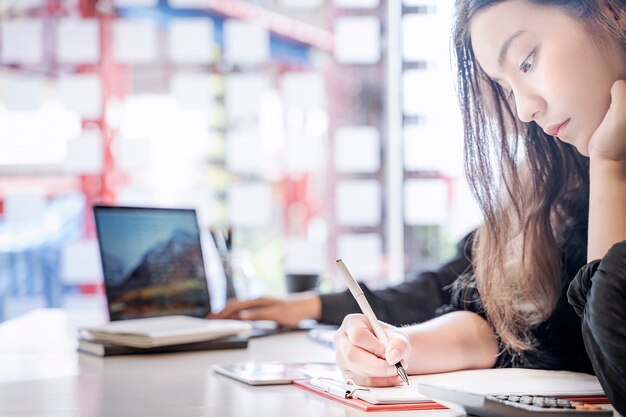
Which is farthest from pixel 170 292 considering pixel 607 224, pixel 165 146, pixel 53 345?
pixel 165 146

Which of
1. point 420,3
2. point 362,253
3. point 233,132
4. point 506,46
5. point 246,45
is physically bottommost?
point 362,253

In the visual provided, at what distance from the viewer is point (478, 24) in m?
1.27

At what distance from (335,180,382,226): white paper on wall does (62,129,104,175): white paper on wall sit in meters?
1.16

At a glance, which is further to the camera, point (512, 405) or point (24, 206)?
point (24, 206)

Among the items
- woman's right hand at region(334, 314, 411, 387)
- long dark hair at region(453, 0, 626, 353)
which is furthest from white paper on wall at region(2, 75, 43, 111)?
woman's right hand at region(334, 314, 411, 387)

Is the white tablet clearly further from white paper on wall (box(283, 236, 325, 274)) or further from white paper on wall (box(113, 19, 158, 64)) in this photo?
white paper on wall (box(113, 19, 158, 64))

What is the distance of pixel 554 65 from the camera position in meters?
1.19

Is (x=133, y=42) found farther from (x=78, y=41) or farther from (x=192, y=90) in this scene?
(x=192, y=90)

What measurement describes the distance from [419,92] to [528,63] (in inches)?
127

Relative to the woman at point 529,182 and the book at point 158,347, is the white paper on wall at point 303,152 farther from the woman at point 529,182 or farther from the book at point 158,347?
the woman at point 529,182

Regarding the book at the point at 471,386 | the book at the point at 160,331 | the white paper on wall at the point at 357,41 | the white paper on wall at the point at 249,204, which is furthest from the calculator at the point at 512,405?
the white paper on wall at the point at 357,41

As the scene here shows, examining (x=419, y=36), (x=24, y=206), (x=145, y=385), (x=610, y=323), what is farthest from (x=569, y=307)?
(x=24, y=206)

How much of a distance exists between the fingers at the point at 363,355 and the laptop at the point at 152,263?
74 cm

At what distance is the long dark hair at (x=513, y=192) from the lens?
1363mm
